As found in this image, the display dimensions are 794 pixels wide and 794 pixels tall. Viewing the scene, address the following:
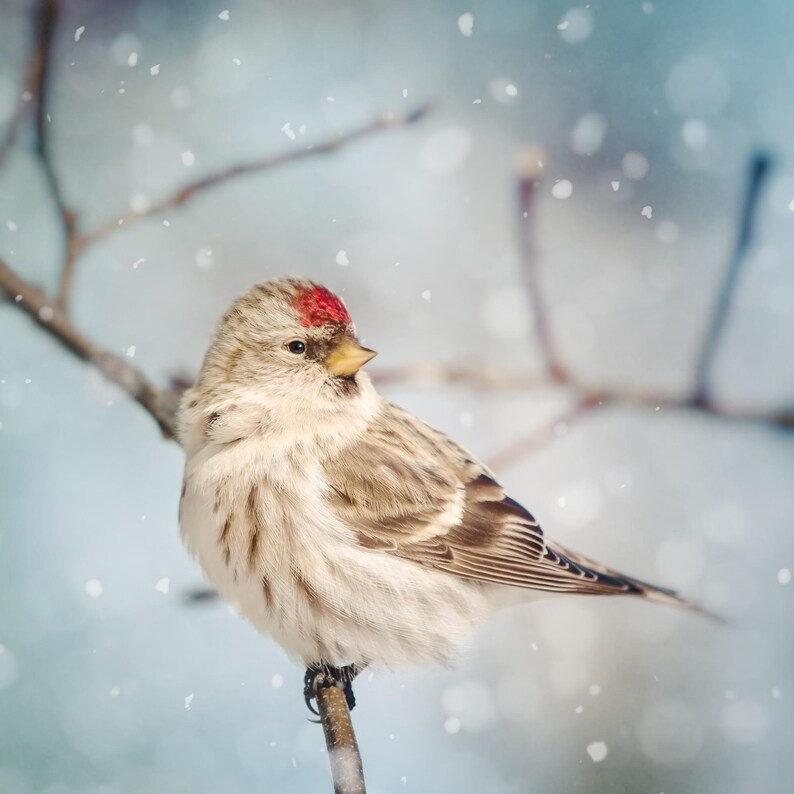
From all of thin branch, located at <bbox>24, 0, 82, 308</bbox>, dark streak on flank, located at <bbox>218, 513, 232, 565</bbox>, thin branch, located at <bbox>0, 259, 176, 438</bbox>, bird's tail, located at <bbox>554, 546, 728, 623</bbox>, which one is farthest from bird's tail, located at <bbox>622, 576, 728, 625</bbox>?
thin branch, located at <bbox>24, 0, 82, 308</bbox>

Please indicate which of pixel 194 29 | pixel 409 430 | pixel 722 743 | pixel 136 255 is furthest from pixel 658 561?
pixel 194 29

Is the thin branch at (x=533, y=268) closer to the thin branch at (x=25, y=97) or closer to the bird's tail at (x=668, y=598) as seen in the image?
the bird's tail at (x=668, y=598)

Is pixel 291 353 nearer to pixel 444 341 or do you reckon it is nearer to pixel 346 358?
pixel 346 358

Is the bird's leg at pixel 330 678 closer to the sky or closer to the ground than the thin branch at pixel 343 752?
closer to the sky

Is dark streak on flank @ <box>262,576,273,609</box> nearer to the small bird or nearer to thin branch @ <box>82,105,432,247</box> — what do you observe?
the small bird

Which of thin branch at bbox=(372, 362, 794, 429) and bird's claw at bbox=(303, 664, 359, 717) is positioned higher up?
thin branch at bbox=(372, 362, 794, 429)

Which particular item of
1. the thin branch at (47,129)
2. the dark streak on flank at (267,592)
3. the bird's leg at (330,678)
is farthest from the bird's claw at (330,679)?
the thin branch at (47,129)

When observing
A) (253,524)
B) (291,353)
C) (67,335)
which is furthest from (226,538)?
(67,335)
